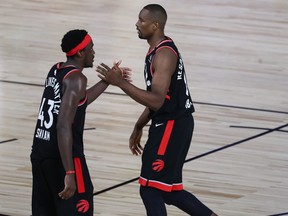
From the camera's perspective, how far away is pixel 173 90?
573 centimetres

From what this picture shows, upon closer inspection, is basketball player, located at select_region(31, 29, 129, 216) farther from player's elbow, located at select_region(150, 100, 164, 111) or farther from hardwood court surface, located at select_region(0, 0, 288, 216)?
hardwood court surface, located at select_region(0, 0, 288, 216)

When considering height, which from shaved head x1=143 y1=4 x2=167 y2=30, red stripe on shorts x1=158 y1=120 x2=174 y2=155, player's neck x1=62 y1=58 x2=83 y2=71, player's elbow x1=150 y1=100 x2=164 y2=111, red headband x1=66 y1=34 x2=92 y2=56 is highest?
shaved head x1=143 y1=4 x2=167 y2=30

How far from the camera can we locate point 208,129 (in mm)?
9211

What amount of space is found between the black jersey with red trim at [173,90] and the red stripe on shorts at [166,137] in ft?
0.14

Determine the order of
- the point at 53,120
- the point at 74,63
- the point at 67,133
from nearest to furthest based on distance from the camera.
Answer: the point at 67,133
the point at 53,120
the point at 74,63

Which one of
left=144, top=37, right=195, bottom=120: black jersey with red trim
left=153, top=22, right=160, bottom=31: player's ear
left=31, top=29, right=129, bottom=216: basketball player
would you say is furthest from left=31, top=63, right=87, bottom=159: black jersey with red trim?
left=153, top=22, right=160, bottom=31: player's ear

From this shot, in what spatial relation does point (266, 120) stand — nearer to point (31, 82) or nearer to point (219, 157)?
point (219, 157)

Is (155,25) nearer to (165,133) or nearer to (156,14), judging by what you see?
(156,14)

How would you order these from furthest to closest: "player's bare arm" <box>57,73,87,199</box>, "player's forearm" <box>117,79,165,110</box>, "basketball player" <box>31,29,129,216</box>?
"player's forearm" <box>117,79,165,110</box> → "basketball player" <box>31,29,129,216</box> → "player's bare arm" <box>57,73,87,199</box>

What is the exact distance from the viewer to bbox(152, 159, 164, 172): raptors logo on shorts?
575 cm

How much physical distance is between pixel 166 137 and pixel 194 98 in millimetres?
4585

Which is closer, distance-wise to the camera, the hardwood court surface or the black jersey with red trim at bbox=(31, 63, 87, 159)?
the black jersey with red trim at bbox=(31, 63, 87, 159)

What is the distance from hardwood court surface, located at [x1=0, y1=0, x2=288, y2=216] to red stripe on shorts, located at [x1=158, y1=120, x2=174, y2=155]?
1.19 meters

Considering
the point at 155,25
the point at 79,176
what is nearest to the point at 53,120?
the point at 79,176
